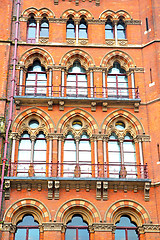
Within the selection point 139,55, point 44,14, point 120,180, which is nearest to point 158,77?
point 139,55

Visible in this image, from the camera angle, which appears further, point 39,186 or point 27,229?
point 39,186

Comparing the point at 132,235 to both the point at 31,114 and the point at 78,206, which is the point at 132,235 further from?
the point at 31,114

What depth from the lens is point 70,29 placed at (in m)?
24.9

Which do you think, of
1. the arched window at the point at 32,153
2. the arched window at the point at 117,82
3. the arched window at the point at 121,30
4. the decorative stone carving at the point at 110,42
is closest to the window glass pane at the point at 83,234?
the arched window at the point at 32,153

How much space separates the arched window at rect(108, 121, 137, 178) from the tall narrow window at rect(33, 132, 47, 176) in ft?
10.7

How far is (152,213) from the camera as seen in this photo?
19.8 m

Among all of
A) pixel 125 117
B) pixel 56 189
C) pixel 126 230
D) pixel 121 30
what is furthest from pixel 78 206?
pixel 121 30

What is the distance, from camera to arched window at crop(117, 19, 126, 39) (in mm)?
24969

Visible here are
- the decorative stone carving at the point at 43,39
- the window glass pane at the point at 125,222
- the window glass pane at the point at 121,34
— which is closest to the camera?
the window glass pane at the point at 125,222

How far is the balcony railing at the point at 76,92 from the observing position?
2256 centimetres

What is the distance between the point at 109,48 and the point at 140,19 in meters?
2.81

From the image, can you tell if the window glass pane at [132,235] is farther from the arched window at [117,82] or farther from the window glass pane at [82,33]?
the window glass pane at [82,33]

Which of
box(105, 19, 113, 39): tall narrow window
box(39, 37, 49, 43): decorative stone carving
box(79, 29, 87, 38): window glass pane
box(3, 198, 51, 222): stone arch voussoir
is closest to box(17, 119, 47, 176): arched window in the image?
box(3, 198, 51, 222): stone arch voussoir

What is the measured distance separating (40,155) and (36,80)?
443 cm
